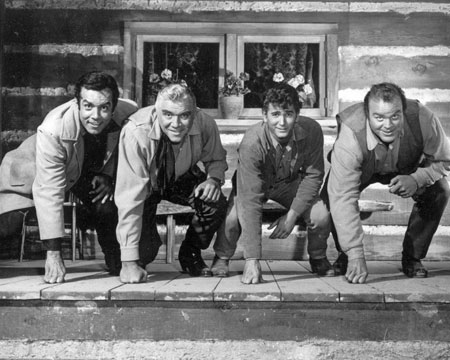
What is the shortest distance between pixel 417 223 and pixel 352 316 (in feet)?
3.45

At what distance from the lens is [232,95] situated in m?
5.41

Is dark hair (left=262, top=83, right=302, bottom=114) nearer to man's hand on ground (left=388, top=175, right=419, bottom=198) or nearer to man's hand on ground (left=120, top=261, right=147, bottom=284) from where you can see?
man's hand on ground (left=388, top=175, right=419, bottom=198)

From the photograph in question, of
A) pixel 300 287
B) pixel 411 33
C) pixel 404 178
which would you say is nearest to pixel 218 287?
pixel 300 287

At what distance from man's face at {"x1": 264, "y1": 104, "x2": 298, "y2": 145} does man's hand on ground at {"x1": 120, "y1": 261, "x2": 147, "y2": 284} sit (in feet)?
3.39

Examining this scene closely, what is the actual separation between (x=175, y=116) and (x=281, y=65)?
242 cm

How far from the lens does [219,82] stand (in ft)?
18.1

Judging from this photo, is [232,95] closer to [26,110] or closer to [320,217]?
[26,110]

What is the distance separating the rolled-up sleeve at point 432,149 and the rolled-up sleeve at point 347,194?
15.4 inches

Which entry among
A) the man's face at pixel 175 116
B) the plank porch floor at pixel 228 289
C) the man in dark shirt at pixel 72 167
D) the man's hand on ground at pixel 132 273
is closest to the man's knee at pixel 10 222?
the man in dark shirt at pixel 72 167

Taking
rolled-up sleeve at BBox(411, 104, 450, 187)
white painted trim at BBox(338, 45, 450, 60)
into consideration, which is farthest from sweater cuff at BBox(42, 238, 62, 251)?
white painted trim at BBox(338, 45, 450, 60)

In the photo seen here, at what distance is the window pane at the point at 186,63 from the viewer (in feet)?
18.2

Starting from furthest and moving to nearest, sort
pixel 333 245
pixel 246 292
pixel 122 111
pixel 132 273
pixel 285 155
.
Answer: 1. pixel 333 245
2. pixel 122 111
3. pixel 285 155
4. pixel 132 273
5. pixel 246 292

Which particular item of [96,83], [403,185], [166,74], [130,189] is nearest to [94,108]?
[96,83]

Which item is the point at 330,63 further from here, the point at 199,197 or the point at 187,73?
the point at 199,197
